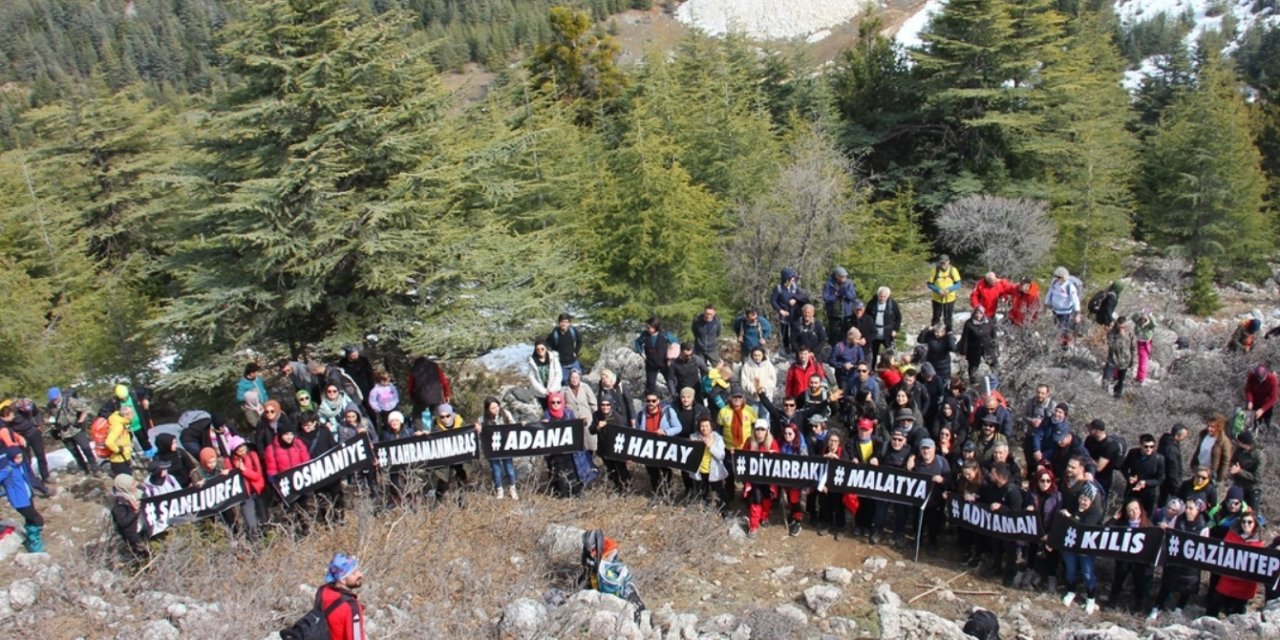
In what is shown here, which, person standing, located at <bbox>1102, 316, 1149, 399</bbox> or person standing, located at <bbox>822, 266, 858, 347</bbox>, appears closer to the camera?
person standing, located at <bbox>1102, 316, 1149, 399</bbox>

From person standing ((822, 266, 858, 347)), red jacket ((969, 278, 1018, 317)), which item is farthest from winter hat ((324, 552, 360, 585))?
red jacket ((969, 278, 1018, 317))

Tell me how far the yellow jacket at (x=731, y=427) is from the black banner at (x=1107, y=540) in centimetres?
359

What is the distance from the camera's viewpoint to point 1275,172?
147 ft

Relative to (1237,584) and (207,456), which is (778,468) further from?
(207,456)

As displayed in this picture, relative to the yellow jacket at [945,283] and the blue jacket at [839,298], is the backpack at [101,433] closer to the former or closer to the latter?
the blue jacket at [839,298]

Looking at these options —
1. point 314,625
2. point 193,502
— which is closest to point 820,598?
point 314,625

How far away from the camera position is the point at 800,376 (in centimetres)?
1243

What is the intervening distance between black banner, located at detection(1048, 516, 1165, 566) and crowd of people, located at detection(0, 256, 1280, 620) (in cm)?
12

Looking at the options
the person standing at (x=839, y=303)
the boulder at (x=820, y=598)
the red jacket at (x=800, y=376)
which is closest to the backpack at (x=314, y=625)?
the boulder at (x=820, y=598)

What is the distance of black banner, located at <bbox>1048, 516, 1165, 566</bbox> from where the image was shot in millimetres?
9180

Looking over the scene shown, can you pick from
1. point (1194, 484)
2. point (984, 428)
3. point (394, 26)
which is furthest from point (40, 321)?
point (1194, 484)

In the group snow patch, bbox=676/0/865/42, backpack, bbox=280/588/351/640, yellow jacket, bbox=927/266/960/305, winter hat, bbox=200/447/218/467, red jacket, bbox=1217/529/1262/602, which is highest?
snow patch, bbox=676/0/865/42

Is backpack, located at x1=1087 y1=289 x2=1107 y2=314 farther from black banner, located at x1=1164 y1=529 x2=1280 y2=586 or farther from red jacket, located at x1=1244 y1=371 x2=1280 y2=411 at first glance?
black banner, located at x1=1164 y1=529 x2=1280 y2=586

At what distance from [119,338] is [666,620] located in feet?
55.6
